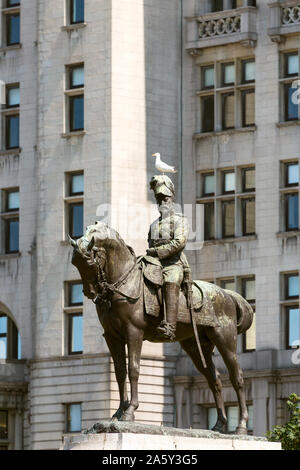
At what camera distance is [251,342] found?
67.0 metres

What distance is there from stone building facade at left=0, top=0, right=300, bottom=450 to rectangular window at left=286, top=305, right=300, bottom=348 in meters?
0.08

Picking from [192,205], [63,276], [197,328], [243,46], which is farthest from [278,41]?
[197,328]

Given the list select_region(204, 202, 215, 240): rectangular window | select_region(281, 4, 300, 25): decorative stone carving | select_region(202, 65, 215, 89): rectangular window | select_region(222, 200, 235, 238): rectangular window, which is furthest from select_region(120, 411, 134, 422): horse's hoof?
select_region(202, 65, 215, 89): rectangular window

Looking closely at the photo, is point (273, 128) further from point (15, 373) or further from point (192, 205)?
point (15, 373)

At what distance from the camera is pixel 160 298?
37250 millimetres

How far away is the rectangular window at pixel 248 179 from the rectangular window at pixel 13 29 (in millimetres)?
10333

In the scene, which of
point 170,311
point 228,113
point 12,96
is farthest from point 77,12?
point 170,311

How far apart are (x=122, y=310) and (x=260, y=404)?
2984 cm

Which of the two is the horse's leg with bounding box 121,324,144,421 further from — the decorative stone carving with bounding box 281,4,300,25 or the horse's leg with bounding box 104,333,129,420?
the decorative stone carving with bounding box 281,4,300,25

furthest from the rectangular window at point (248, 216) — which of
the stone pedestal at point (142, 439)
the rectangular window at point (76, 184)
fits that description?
the stone pedestal at point (142, 439)

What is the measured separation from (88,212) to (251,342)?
7192 millimetres

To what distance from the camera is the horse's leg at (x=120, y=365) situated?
121ft

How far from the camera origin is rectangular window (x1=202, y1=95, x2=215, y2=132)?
69062 millimetres
